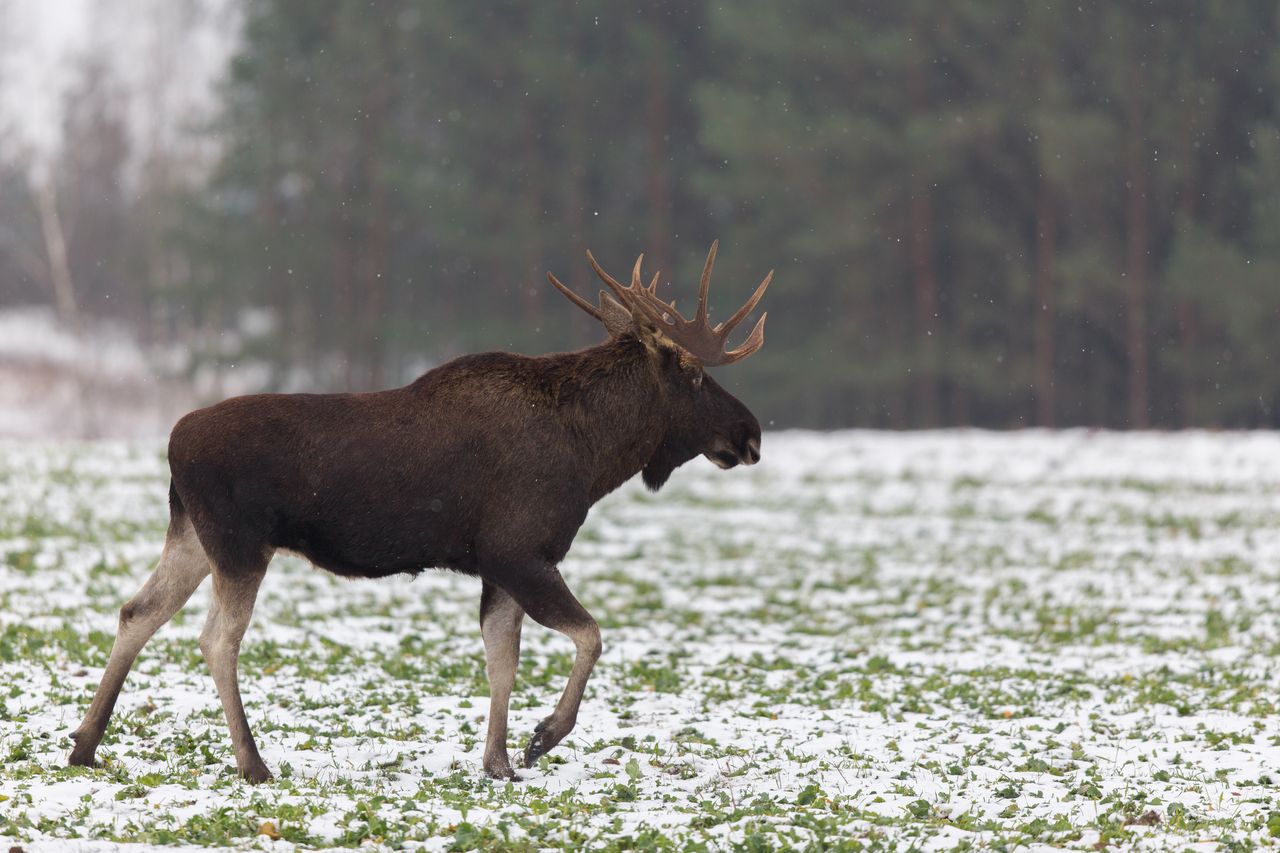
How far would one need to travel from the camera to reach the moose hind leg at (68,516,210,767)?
7.00 m

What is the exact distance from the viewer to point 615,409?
7527 mm

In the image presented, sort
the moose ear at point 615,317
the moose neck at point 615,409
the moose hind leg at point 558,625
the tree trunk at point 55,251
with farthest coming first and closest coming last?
the tree trunk at point 55,251 < the moose ear at point 615,317 < the moose neck at point 615,409 < the moose hind leg at point 558,625

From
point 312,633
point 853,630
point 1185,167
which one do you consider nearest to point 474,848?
point 312,633

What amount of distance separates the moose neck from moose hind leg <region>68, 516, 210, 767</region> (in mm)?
1986

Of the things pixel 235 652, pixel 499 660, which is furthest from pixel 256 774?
pixel 499 660

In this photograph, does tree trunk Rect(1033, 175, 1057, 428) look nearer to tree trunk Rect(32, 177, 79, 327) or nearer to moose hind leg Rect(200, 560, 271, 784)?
tree trunk Rect(32, 177, 79, 327)

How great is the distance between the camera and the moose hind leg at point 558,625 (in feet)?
22.8

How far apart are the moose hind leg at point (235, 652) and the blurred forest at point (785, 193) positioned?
29.8 metres

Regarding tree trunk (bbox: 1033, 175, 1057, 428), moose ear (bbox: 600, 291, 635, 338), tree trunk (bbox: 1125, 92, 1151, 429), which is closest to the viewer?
moose ear (bbox: 600, 291, 635, 338)

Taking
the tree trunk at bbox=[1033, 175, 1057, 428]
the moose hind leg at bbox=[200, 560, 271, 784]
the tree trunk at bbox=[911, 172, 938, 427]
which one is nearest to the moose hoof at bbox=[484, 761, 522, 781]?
the moose hind leg at bbox=[200, 560, 271, 784]

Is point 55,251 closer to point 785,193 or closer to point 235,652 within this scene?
point 785,193

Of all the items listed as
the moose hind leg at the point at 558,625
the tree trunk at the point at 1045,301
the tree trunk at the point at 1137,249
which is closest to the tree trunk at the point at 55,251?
the tree trunk at the point at 1045,301

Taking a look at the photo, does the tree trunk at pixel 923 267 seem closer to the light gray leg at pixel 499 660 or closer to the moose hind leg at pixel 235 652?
the light gray leg at pixel 499 660

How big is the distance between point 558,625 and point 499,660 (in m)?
0.46
